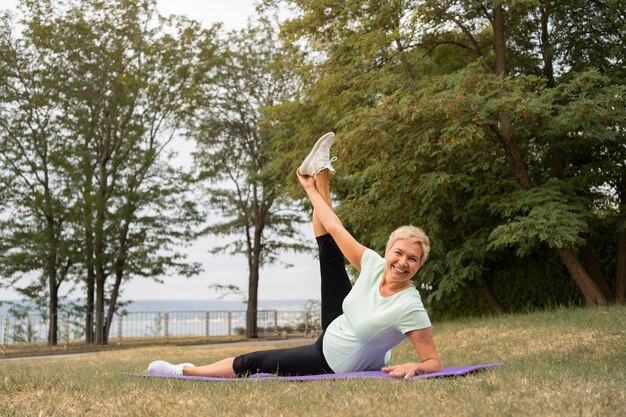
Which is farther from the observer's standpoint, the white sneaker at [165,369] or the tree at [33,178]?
the tree at [33,178]

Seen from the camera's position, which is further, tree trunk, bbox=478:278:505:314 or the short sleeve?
tree trunk, bbox=478:278:505:314

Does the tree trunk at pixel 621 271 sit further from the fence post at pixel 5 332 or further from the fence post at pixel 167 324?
the fence post at pixel 5 332

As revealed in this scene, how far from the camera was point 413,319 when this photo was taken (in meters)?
5.22

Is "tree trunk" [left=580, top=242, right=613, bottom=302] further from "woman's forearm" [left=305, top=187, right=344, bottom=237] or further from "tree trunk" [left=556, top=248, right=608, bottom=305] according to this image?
"woman's forearm" [left=305, top=187, right=344, bottom=237]

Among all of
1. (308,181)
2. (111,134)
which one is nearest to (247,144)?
(111,134)

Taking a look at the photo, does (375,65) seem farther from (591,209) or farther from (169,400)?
(169,400)

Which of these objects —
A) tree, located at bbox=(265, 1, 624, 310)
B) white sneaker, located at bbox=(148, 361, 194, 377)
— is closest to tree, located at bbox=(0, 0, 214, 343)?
tree, located at bbox=(265, 1, 624, 310)

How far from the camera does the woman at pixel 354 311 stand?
529 cm

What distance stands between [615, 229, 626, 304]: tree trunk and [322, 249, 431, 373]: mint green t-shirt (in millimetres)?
12259

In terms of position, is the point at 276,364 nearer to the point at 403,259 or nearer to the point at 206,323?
the point at 403,259

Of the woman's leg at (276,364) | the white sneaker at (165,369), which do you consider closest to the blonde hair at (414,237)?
the woman's leg at (276,364)

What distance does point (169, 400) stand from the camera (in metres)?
4.83

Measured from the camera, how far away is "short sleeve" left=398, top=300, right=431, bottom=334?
17.1 feet

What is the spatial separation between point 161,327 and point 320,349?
2273 centimetres
